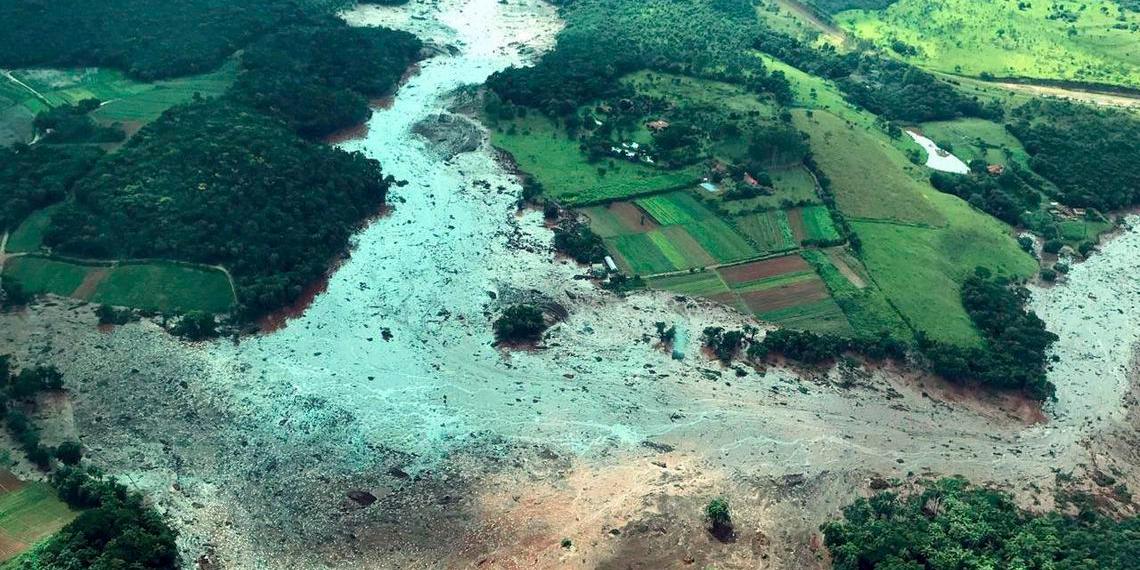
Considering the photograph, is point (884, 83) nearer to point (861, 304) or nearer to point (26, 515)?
point (861, 304)

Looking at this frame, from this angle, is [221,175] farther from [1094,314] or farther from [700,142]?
[1094,314]

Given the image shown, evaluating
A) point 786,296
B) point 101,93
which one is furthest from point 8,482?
point 786,296

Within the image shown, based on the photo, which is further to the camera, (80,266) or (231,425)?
(80,266)

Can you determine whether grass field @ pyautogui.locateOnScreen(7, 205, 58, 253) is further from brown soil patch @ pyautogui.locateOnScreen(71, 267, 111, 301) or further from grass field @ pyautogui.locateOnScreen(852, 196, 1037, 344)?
grass field @ pyautogui.locateOnScreen(852, 196, 1037, 344)

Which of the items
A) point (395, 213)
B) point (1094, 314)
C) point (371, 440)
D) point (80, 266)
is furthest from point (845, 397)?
point (80, 266)

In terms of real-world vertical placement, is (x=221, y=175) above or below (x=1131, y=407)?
above

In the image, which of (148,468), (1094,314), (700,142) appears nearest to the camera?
(148,468)
